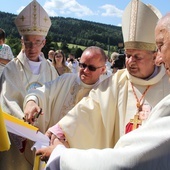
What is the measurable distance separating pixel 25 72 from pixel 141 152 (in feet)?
9.32

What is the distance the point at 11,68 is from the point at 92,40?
5168 cm

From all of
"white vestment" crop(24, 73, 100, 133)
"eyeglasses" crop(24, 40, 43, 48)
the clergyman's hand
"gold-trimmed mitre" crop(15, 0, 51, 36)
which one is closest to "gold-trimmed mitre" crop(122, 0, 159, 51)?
"white vestment" crop(24, 73, 100, 133)

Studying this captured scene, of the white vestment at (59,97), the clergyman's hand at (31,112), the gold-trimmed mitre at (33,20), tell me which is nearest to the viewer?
the clergyman's hand at (31,112)

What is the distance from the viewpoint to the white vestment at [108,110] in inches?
108

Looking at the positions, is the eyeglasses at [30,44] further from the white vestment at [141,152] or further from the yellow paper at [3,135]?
the white vestment at [141,152]

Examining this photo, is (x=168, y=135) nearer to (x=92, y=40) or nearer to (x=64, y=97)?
(x=64, y=97)

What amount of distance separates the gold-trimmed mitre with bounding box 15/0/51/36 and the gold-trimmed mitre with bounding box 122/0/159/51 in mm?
1301

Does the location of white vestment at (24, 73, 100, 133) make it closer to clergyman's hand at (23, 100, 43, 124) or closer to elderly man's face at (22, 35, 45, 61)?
clergyman's hand at (23, 100, 43, 124)

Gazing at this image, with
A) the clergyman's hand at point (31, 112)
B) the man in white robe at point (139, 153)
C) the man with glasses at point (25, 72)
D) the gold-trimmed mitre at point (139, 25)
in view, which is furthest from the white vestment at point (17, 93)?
the man in white robe at point (139, 153)

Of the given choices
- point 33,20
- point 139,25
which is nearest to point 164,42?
point 139,25

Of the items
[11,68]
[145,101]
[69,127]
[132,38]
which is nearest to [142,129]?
[69,127]

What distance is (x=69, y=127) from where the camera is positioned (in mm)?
2711

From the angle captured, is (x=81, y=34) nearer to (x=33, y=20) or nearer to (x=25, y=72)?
(x=33, y=20)

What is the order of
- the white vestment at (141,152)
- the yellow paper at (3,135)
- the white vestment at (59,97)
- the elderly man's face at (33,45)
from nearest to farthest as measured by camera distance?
the white vestment at (141,152) → the yellow paper at (3,135) → the white vestment at (59,97) → the elderly man's face at (33,45)
